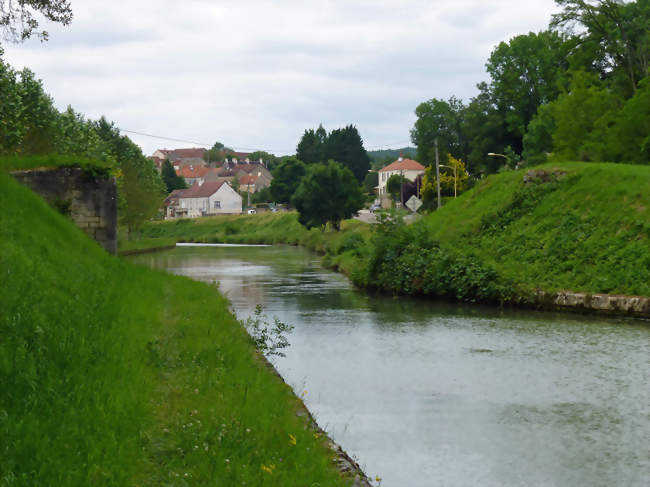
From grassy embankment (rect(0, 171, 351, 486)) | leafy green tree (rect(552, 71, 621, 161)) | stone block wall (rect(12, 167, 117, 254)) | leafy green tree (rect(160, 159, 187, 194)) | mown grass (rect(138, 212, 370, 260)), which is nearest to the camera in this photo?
grassy embankment (rect(0, 171, 351, 486))

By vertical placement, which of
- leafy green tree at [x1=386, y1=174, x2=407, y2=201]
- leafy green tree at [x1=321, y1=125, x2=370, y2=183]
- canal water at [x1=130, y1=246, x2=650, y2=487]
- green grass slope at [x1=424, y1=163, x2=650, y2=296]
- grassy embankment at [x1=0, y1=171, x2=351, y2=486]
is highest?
leafy green tree at [x1=321, y1=125, x2=370, y2=183]

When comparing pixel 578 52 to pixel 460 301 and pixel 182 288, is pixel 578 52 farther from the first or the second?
pixel 182 288

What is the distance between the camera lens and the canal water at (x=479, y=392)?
8.60m

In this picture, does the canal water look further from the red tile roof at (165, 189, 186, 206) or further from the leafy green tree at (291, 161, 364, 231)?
the red tile roof at (165, 189, 186, 206)

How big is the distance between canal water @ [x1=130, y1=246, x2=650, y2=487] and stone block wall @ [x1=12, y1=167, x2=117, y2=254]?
7.92 meters

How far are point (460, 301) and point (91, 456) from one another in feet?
68.9

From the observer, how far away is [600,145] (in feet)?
131

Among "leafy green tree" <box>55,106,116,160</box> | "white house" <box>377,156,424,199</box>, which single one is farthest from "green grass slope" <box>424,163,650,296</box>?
"white house" <box>377,156,424,199</box>

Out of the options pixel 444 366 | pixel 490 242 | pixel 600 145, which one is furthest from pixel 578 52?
pixel 444 366

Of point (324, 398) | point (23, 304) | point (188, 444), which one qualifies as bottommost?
point (324, 398)

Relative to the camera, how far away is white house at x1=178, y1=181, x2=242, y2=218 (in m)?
143

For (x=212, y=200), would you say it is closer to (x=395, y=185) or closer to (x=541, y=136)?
(x=395, y=185)

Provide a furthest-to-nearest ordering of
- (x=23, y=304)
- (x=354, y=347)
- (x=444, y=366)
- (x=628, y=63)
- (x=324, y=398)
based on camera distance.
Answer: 1. (x=628, y=63)
2. (x=354, y=347)
3. (x=444, y=366)
4. (x=324, y=398)
5. (x=23, y=304)

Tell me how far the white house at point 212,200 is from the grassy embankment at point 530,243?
109 m
